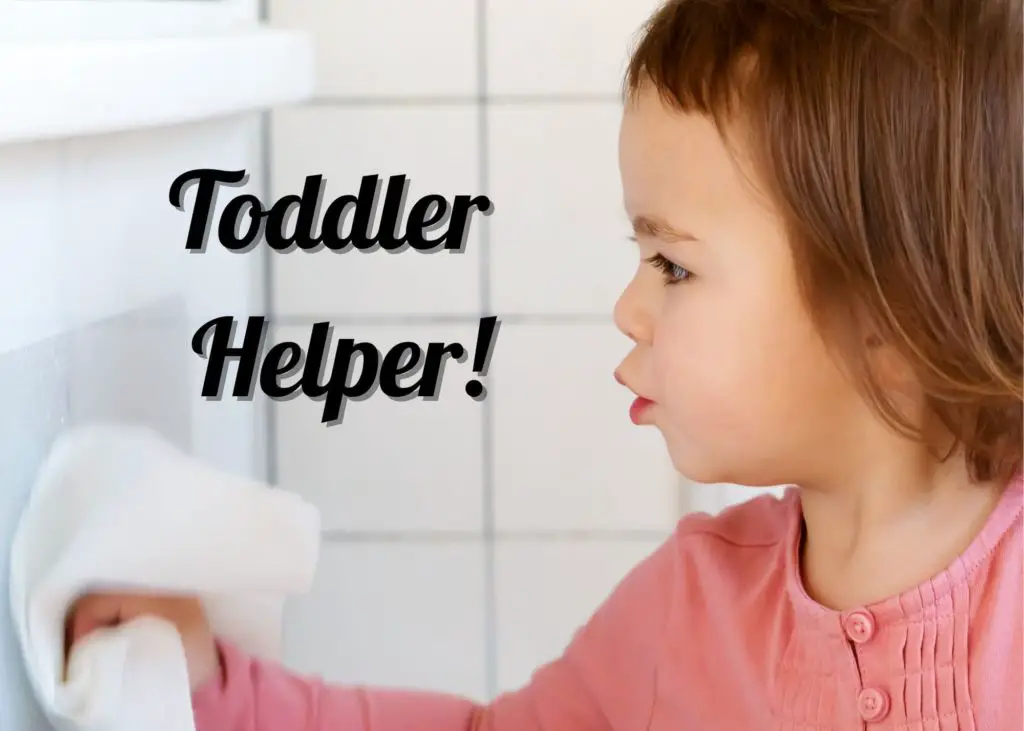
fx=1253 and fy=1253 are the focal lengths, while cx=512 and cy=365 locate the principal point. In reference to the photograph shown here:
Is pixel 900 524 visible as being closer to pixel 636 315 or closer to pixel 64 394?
pixel 636 315

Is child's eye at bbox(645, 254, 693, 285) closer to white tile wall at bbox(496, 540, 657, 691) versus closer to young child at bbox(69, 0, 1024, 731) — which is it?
young child at bbox(69, 0, 1024, 731)

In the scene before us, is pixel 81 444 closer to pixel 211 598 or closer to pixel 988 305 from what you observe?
pixel 211 598

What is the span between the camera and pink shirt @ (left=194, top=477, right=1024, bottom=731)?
641 mm

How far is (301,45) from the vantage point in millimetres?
841

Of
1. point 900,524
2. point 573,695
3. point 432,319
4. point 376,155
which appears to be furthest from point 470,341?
point 900,524

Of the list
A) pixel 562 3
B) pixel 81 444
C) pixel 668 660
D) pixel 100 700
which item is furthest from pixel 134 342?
pixel 562 3

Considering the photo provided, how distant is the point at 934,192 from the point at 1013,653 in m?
0.24

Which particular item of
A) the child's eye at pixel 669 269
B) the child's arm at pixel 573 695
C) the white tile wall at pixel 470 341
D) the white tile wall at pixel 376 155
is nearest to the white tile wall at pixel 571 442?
the white tile wall at pixel 470 341

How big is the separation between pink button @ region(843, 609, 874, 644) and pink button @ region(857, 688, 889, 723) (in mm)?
27

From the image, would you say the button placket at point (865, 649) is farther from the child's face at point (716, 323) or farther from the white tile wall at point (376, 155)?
the white tile wall at point (376, 155)

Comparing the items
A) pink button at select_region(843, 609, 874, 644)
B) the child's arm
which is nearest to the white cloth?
the child's arm

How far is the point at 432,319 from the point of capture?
39.7 inches

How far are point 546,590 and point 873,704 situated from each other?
0.45 metres

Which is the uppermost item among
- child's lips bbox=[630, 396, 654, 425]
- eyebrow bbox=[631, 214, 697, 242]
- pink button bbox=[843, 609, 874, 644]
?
eyebrow bbox=[631, 214, 697, 242]
